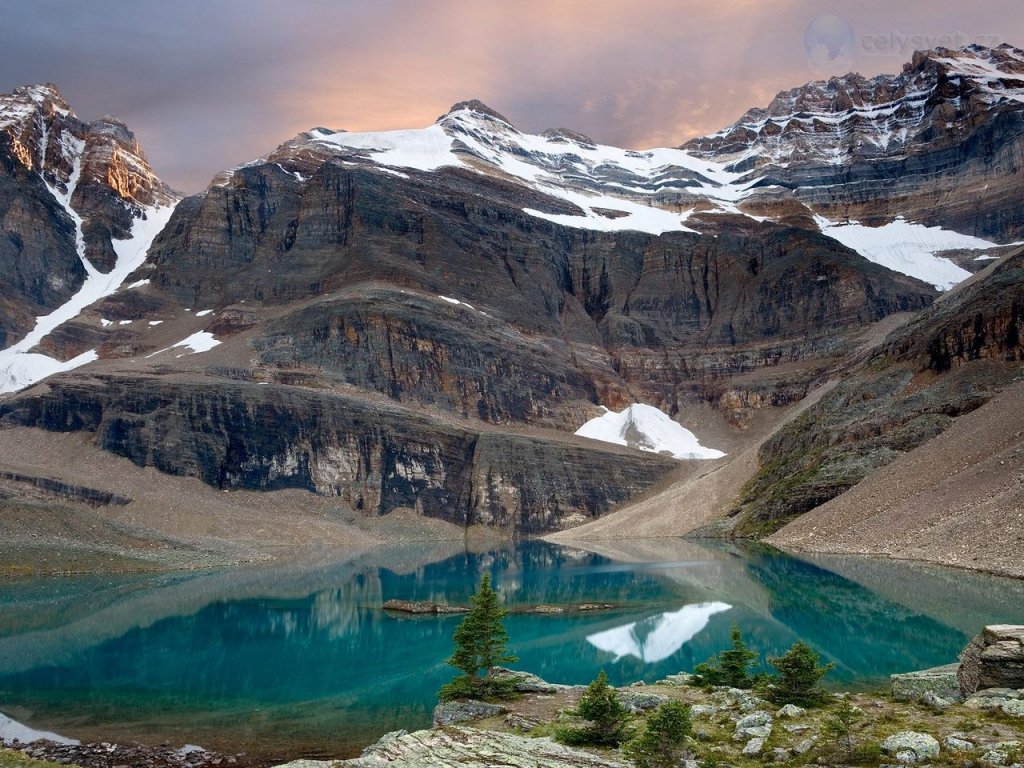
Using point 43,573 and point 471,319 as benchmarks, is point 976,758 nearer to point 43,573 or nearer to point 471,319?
point 43,573

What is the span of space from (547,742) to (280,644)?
966 inches

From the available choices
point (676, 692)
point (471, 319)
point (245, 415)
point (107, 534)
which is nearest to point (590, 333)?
point (471, 319)

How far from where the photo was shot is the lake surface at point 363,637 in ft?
78.9

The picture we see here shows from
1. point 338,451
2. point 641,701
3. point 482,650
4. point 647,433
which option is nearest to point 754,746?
point 641,701

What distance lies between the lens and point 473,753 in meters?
14.3

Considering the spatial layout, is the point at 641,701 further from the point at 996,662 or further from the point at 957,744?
the point at 996,662

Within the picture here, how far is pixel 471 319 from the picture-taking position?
153500 millimetres

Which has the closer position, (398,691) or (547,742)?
(547,742)

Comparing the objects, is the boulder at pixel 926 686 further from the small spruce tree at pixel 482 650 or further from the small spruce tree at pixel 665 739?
the small spruce tree at pixel 482 650

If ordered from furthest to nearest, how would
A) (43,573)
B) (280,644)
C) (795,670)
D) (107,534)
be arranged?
(107,534), (43,573), (280,644), (795,670)

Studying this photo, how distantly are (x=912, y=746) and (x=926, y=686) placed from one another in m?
6.64

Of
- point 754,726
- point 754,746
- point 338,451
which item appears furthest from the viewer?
point 338,451

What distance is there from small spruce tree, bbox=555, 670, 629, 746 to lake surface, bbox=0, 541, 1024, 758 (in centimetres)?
727

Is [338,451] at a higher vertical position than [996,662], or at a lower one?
higher
